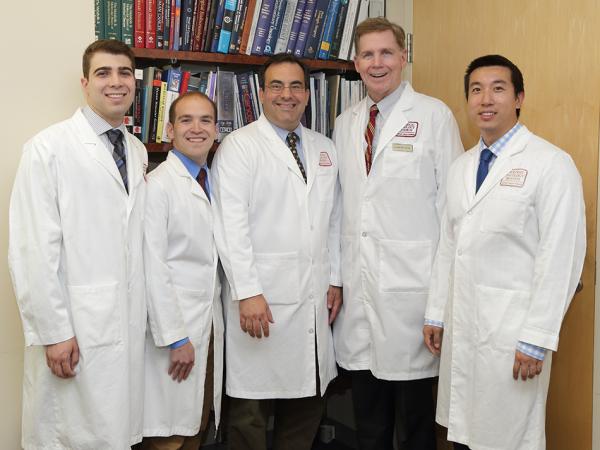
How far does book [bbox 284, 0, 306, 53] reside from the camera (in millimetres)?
2678

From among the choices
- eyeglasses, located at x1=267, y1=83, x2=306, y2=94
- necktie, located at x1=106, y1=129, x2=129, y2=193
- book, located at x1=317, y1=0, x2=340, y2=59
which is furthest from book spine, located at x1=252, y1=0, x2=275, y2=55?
necktie, located at x1=106, y1=129, x2=129, y2=193

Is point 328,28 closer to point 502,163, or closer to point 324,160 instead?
point 324,160

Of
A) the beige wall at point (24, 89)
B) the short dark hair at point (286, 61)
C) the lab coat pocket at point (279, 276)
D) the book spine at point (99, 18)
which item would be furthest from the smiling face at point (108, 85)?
the lab coat pocket at point (279, 276)

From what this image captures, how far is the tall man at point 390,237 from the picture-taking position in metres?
2.24

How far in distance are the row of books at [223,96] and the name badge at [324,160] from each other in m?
0.41

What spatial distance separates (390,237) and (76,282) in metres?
1.09

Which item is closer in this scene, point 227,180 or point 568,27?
point 568,27

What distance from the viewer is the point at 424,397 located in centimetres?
232

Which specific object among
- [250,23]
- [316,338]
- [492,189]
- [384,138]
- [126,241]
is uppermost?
[250,23]

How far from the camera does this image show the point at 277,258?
2232 mm

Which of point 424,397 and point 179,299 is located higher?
point 179,299

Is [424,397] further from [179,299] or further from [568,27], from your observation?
[568,27]

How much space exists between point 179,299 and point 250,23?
4.08 feet

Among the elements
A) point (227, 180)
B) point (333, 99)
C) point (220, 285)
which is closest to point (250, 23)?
point (333, 99)
